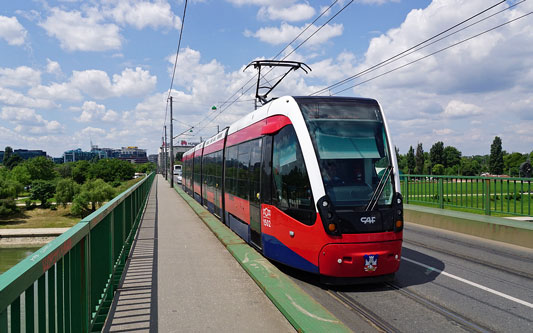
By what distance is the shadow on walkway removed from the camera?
4730mm

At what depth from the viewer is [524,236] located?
9602mm

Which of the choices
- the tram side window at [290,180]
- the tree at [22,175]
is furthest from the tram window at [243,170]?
the tree at [22,175]

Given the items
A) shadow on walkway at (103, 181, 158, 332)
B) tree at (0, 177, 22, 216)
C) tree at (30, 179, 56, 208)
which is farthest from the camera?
tree at (30, 179, 56, 208)

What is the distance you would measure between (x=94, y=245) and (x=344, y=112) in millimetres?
4333

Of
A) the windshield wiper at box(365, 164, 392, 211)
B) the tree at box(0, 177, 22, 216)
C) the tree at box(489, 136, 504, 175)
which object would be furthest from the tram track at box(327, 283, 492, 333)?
the tree at box(489, 136, 504, 175)

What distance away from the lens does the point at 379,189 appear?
648cm

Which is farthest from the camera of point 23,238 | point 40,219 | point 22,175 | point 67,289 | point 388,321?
point 22,175

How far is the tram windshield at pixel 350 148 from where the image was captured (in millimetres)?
6398

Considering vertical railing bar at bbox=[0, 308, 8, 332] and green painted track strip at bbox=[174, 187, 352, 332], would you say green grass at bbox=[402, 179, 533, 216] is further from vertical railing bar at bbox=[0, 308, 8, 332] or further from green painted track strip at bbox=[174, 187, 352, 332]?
vertical railing bar at bbox=[0, 308, 8, 332]

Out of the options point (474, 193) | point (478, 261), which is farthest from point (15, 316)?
point (474, 193)

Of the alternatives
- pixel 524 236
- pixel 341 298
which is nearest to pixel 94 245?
pixel 341 298

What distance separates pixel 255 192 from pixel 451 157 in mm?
135004

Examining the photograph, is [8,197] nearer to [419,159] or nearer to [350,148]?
[419,159]

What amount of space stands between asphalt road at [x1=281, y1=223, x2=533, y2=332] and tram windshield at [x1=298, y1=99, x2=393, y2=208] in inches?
53.0
